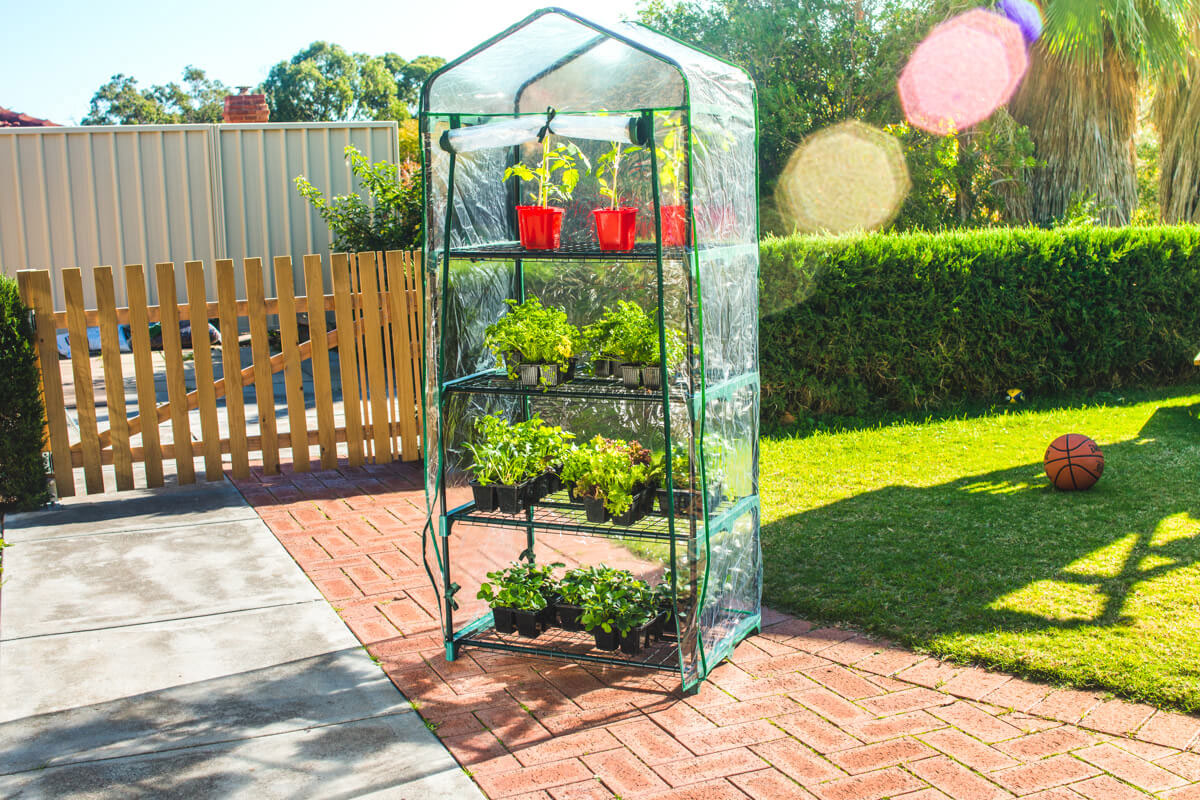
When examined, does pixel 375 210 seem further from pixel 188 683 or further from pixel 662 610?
pixel 662 610

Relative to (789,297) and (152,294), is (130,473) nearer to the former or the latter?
(789,297)

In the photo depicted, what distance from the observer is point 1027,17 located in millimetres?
15047

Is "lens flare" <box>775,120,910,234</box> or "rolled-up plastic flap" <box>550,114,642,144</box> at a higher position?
"lens flare" <box>775,120,910,234</box>

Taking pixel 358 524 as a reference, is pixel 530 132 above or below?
above

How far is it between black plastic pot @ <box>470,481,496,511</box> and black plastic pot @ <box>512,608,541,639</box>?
0.48m

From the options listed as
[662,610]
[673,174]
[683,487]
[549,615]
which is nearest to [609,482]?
[683,487]

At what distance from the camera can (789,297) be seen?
31.7 feet

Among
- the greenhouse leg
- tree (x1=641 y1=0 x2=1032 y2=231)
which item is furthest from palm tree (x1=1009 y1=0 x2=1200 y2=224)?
the greenhouse leg

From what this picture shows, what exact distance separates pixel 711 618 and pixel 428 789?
1.40m

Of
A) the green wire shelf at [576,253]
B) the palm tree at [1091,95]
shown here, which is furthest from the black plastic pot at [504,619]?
the palm tree at [1091,95]

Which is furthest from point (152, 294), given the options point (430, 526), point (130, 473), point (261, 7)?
point (261, 7)

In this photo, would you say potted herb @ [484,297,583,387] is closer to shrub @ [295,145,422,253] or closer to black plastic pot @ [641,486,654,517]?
black plastic pot @ [641,486,654,517]

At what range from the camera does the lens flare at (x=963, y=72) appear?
15633 millimetres

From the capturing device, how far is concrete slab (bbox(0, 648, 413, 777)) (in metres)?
3.84
